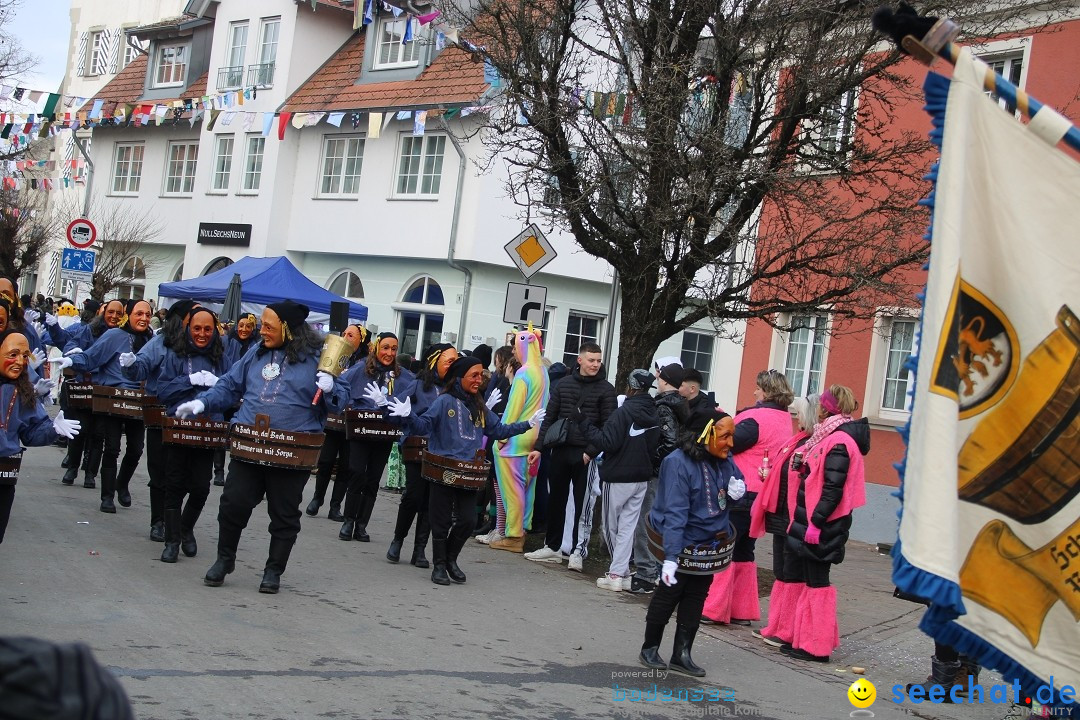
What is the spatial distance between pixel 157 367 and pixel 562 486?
4.03m

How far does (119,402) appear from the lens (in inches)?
451

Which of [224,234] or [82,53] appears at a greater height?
[82,53]

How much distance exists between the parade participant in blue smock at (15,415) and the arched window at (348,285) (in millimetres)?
20936

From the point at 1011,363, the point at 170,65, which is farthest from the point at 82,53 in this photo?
the point at 1011,363

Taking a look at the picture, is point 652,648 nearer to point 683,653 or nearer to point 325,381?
point 683,653

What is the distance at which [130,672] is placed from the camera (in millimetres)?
6125

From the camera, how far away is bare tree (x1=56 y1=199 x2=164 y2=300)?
107 feet

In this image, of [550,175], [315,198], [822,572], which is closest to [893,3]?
[550,175]

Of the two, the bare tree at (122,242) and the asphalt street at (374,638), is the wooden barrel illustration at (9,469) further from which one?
the bare tree at (122,242)

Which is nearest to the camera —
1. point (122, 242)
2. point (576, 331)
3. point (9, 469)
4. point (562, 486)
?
point (9, 469)

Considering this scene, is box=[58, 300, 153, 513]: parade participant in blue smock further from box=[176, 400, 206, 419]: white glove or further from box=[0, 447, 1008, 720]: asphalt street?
box=[176, 400, 206, 419]: white glove

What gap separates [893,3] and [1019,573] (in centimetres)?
874

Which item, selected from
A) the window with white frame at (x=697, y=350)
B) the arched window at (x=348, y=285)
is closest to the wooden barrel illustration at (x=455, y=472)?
the arched window at (x=348, y=285)

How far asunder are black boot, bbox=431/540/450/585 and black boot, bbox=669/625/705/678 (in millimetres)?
2637
